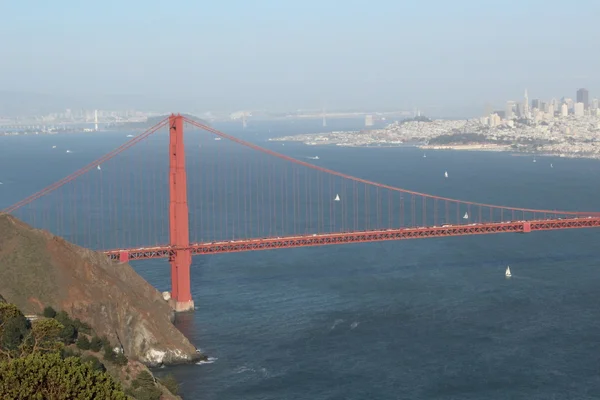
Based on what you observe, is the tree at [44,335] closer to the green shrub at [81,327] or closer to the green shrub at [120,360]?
the green shrub at [120,360]

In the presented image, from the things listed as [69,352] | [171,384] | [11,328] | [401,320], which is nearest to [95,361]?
[69,352]

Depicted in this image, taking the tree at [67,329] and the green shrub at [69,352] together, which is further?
the tree at [67,329]

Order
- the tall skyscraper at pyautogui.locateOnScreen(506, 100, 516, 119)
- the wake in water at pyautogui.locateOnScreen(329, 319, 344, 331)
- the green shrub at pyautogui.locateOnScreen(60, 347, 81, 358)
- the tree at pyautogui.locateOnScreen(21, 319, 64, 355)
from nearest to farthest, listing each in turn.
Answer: the tree at pyautogui.locateOnScreen(21, 319, 64, 355), the green shrub at pyautogui.locateOnScreen(60, 347, 81, 358), the wake in water at pyautogui.locateOnScreen(329, 319, 344, 331), the tall skyscraper at pyautogui.locateOnScreen(506, 100, 516, 119)

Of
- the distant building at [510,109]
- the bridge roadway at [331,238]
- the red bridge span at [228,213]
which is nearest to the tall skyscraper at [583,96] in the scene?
the distant building at [510,109]

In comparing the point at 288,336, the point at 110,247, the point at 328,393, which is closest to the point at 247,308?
the point at 288,336

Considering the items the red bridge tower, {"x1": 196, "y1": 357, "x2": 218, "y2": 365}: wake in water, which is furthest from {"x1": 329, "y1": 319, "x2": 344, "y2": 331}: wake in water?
the red bridge tower

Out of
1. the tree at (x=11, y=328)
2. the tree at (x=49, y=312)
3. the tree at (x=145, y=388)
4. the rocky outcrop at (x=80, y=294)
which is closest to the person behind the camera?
the tree at (x=11, y=328)

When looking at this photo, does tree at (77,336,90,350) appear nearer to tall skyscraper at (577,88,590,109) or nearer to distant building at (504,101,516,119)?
distant building at (504,101,516,119)
